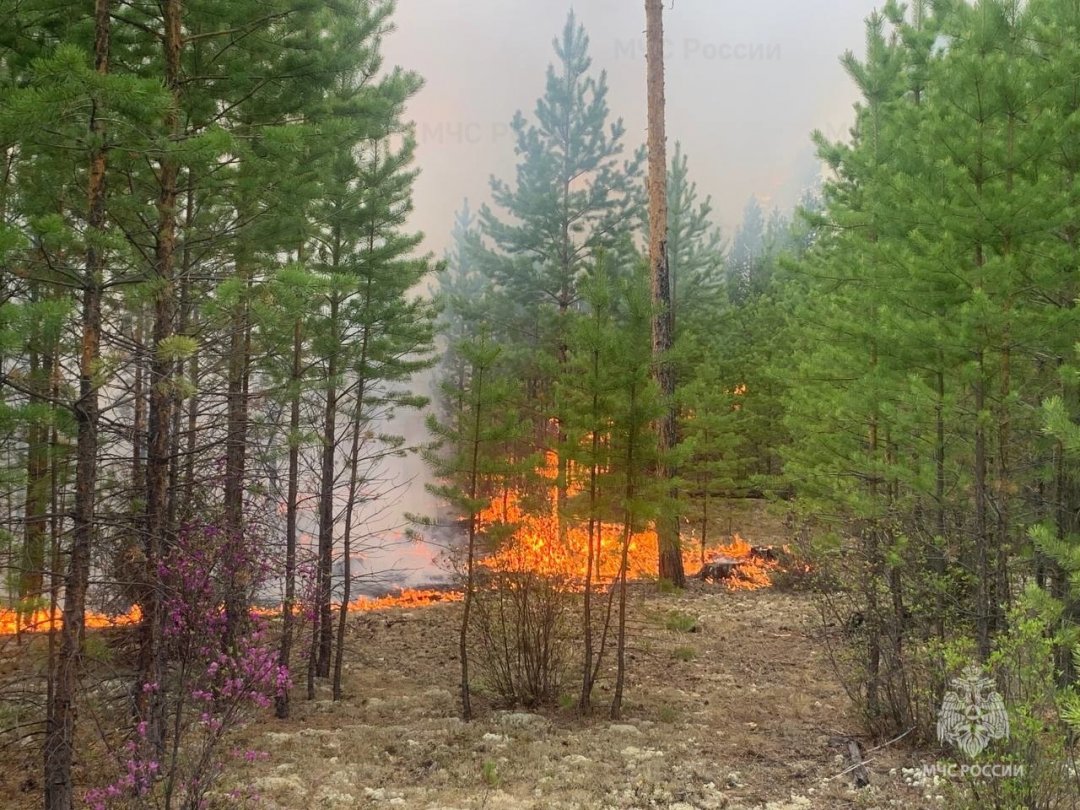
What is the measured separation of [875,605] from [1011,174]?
4011 millimetres

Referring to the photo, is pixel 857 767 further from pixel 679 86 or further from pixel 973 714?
pixel 679 86

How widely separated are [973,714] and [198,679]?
5.40 meters

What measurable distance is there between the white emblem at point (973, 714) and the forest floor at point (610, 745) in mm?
524

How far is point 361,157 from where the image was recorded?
9.82 m

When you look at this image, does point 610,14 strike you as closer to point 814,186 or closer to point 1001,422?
point 814,186

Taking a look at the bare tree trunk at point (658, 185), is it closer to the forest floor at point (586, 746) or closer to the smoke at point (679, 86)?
the forest floor at point (586, 746)

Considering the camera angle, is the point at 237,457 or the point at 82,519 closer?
the point at 82,519

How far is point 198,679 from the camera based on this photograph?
16.0 ft

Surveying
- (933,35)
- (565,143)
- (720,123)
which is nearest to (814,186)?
(720,123)

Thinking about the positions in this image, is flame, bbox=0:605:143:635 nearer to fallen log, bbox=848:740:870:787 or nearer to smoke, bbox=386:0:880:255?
fallen log, bbox=848:740:870:787

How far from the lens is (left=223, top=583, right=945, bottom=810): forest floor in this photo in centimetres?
500

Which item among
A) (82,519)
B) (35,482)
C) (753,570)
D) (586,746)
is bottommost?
(586,746)

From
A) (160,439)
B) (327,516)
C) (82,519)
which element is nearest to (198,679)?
(82,519)

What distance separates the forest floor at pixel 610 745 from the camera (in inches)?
197
